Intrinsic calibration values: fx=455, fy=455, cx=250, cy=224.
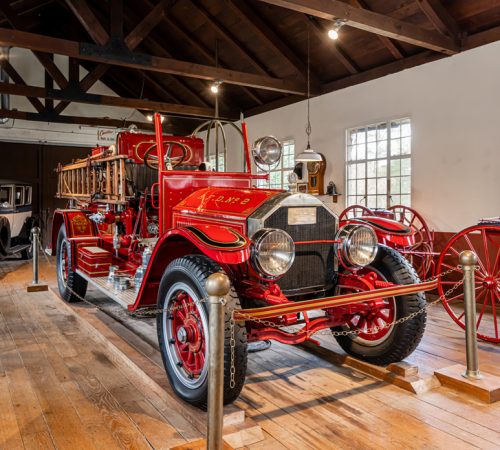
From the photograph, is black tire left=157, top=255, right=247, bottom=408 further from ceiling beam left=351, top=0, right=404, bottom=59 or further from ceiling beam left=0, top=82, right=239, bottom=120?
ceiling beam left=0, top=82, right=239, bottom=120

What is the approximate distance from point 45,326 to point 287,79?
19.9 feet

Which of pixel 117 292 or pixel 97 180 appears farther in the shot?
pixel 97 180

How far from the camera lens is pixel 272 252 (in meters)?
2.54

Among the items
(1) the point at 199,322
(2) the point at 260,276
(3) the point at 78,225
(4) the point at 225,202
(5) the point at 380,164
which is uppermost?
(5) the point at 380,164

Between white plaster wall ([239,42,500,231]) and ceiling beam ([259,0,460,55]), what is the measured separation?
1.34 feet

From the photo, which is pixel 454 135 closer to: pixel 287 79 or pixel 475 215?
pixel 475 215

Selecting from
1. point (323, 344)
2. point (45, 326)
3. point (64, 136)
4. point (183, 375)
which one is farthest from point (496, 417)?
point (64, 136)

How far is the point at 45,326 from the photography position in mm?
4297

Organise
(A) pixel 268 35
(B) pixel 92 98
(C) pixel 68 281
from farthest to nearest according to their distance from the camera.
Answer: (B) pixel 92 98 < (A) pixel 268 35 < (C) pixel 68 281

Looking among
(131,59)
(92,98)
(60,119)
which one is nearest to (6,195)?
(60,119)

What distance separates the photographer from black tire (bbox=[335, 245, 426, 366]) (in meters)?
2.96

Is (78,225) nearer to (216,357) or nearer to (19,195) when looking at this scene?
(216,357)

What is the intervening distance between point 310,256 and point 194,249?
80cm

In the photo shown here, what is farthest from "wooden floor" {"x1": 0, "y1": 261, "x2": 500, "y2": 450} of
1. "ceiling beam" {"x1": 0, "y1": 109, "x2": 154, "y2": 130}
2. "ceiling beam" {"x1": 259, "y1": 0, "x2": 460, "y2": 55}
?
"ceiling beam" {"x1": 0, "y1": 109, "x2": 154, "y2": 130}
